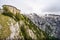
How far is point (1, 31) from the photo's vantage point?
19725cm

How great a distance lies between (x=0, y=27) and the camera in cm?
19888

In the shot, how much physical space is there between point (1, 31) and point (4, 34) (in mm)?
4321

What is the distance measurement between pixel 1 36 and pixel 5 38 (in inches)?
199

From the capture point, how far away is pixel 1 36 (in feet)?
629

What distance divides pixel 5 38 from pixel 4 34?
511 cm

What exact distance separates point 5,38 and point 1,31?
8.61m

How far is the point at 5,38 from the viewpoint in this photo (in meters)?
194

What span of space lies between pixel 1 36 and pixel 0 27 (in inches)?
448

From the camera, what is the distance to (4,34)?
198 m
